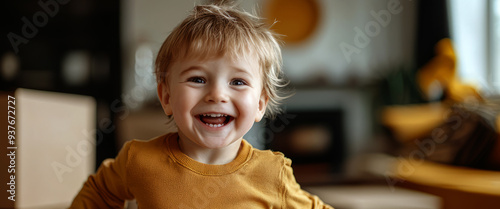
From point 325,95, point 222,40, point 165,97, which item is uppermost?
point 222,40

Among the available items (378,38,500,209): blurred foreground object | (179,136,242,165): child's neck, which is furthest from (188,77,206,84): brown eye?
(378,38,500,209): blurred foreground object

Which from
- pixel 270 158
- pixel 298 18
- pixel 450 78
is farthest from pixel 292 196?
pixel 298 18

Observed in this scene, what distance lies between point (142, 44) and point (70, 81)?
0.66m

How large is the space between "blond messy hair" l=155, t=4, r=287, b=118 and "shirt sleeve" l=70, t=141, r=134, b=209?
16cm

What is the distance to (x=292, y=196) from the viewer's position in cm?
73

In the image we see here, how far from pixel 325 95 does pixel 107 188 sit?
3800 mm

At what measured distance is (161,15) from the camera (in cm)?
407

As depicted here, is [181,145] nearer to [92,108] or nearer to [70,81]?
[92,108]

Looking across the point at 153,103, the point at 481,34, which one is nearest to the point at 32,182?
the point at 153,103

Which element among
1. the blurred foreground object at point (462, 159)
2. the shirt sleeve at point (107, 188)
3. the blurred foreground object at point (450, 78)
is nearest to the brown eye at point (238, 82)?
the shirt sleeve at point (107, 188)

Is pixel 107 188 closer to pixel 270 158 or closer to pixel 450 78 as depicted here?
pixel 270 158

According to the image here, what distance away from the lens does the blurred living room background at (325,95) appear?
115 cm

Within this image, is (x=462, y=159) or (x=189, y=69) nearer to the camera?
(x=189, y=69)

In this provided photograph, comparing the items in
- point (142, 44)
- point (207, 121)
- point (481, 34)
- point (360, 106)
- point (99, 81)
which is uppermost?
point (207, 121)
